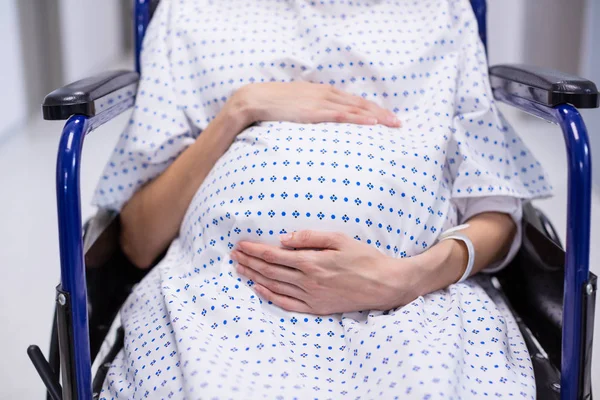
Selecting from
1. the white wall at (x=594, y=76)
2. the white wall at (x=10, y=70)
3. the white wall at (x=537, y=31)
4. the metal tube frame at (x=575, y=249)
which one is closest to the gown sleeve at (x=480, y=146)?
the metal tube frame at (x=575, y=249)

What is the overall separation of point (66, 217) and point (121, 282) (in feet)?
1.37

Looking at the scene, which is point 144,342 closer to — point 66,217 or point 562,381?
point 66,217

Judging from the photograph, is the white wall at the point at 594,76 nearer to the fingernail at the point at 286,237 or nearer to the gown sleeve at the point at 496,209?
the gown sleeve at the point at 496,209

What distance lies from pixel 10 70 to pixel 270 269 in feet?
8.94

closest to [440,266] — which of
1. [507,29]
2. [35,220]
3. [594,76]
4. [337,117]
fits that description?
[337,117]

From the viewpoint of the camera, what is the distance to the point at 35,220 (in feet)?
8.09

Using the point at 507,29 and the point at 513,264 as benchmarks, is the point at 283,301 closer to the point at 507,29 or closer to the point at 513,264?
the point at 513,264

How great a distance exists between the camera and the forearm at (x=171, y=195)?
1.10m

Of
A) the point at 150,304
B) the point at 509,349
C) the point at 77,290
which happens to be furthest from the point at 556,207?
the point at 77,290

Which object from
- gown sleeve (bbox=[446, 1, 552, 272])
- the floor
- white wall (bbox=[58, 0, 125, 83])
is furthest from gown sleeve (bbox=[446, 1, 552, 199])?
white wall (bbox=[58, 0, 125, 83])

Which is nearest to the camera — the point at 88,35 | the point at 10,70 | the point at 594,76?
the point at 594,76

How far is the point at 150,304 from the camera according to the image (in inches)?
38.9

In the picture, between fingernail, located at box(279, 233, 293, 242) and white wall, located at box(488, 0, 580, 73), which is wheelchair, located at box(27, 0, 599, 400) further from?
white wall, located at box(488, 0, 580, 73)

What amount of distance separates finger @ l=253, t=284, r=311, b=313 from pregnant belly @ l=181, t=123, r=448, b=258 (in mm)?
71
